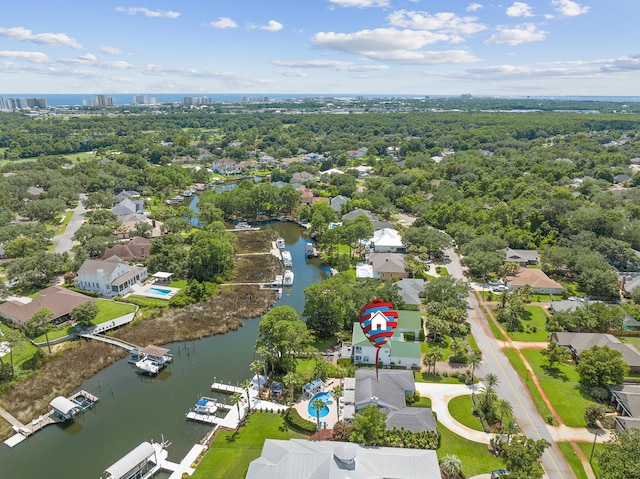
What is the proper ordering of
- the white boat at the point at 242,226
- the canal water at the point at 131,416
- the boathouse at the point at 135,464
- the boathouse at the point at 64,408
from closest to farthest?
the boathouse at the point at 135,464 → the canal water at the point at 131,416 → the boathouse at the point at 64,408 → the white boat at the point at 242,226

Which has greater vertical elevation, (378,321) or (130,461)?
(378,321)

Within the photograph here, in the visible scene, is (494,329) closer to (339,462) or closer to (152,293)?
(339,462)

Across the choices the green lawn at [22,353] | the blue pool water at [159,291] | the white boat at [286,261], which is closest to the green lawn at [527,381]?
the white boat at [286,261]

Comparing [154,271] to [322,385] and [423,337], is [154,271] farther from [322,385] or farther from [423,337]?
[423,337]

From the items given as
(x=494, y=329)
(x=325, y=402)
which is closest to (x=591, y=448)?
(x=494, y=329)

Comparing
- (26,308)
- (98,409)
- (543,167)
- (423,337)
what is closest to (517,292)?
(423,337)

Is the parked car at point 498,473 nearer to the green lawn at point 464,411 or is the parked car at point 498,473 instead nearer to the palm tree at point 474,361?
the green lawn at point 464,411

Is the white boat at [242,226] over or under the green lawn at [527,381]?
over
